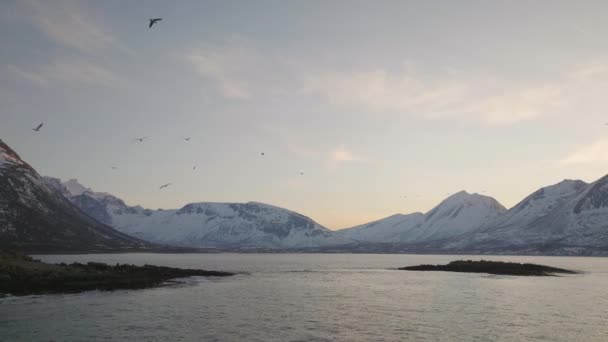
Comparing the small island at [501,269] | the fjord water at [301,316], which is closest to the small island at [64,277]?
the fjord water at [301,316]

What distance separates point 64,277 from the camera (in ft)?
298

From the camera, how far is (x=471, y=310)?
231 ft

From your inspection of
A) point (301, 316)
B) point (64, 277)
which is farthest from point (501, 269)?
point (64, 277)

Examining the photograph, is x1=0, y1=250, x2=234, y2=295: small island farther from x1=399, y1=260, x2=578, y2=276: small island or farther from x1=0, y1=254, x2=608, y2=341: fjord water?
x1=399, y1=260, x2=578, y2=276: small island

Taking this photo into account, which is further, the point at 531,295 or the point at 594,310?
the point at 531,295

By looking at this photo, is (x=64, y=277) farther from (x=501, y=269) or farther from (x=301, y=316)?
(x=501, y=269)

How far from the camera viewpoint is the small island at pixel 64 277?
80.8 metres

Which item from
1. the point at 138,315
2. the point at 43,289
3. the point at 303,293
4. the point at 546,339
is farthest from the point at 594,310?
the point at 43,289

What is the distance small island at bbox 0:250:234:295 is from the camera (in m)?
80.8

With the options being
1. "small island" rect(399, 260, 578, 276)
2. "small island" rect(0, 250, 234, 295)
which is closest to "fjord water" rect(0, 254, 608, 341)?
"small island" rect(0, 250, 234, 295)

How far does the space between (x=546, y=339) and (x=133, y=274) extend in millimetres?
85389

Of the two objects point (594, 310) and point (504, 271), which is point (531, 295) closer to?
point (594, 310)

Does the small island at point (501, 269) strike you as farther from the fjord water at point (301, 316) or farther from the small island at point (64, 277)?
the small island at point (64, 277)

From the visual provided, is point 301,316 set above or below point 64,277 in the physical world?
below
